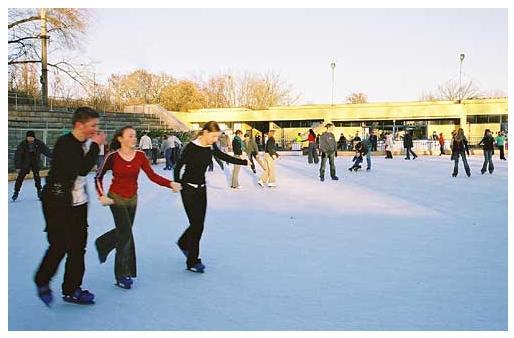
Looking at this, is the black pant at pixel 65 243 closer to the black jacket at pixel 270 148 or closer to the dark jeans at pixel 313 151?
the black jacket at pixel 270 148

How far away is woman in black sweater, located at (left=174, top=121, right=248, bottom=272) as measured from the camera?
4035 mm

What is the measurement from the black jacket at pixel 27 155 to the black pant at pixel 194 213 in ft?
18.1

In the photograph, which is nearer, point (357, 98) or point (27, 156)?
point (27, 156)

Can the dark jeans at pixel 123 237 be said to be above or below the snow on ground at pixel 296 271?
above

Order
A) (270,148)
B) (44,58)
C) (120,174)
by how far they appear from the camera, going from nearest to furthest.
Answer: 1. (120,174)
2. (270,148)
3. (44,58)

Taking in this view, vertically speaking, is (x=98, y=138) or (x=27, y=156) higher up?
(x=98, y=138)

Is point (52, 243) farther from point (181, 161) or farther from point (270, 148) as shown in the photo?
point (270, 148)

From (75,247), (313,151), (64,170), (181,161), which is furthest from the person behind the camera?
(313,151)

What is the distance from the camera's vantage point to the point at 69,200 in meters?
3.18

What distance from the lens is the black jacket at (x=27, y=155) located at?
28.2 feet

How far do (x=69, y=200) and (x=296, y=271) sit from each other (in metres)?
1.88

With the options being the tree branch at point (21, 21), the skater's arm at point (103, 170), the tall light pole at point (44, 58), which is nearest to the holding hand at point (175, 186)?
the skater's arm at point (103, 170)

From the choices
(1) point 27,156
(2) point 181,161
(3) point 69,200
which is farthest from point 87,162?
(1) point 27,156

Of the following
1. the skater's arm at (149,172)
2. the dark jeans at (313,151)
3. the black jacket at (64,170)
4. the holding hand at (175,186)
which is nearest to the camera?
the black jacket at (64,170)
